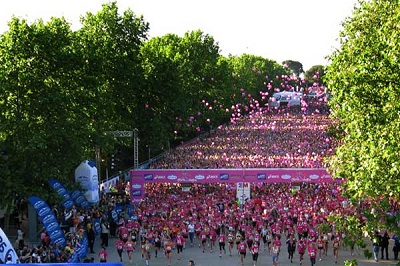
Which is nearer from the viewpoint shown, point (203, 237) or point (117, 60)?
point (203, 237)

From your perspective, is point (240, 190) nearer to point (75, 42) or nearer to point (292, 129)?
point (75, 42)

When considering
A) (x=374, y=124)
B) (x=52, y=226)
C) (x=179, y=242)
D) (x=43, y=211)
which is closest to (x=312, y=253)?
(x=179, y=242)

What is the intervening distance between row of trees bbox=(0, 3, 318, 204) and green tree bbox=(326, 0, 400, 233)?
574 inches

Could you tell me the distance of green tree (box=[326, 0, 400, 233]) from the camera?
15.2 meters

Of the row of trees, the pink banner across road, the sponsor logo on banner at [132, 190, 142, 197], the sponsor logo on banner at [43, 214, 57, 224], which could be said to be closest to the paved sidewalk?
the sponsor logo on banner at [43, 214, 57, 224]

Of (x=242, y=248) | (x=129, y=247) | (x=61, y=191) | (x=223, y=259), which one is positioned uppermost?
(x=61, y=191)

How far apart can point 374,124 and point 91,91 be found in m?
24.2

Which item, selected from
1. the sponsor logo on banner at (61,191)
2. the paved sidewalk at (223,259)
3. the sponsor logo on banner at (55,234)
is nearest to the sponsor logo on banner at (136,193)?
the sponsor logo on banner at (61,191)

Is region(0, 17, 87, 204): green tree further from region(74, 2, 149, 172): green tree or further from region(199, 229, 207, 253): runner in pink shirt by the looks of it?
region(199, 229, 207, 253): runner in pink shirt

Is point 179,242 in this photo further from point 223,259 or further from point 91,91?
point 91,91

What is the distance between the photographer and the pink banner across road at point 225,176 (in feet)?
116

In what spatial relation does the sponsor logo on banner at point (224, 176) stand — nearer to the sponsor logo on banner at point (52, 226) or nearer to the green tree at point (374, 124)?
the sponsor logo on banner at point (52, 226)

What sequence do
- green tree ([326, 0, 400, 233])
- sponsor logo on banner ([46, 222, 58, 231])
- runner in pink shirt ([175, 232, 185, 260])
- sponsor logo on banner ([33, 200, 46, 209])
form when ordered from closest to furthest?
green tree ([326, 0, 400, 233]) → sponsor logo on banner ([46, 222, 58, 231]) → sponsor logo on banner ([33, 200, 46, 209]) → runner in pink shirt ([175, 232, 185, 260])

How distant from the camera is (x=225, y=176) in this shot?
117ft
